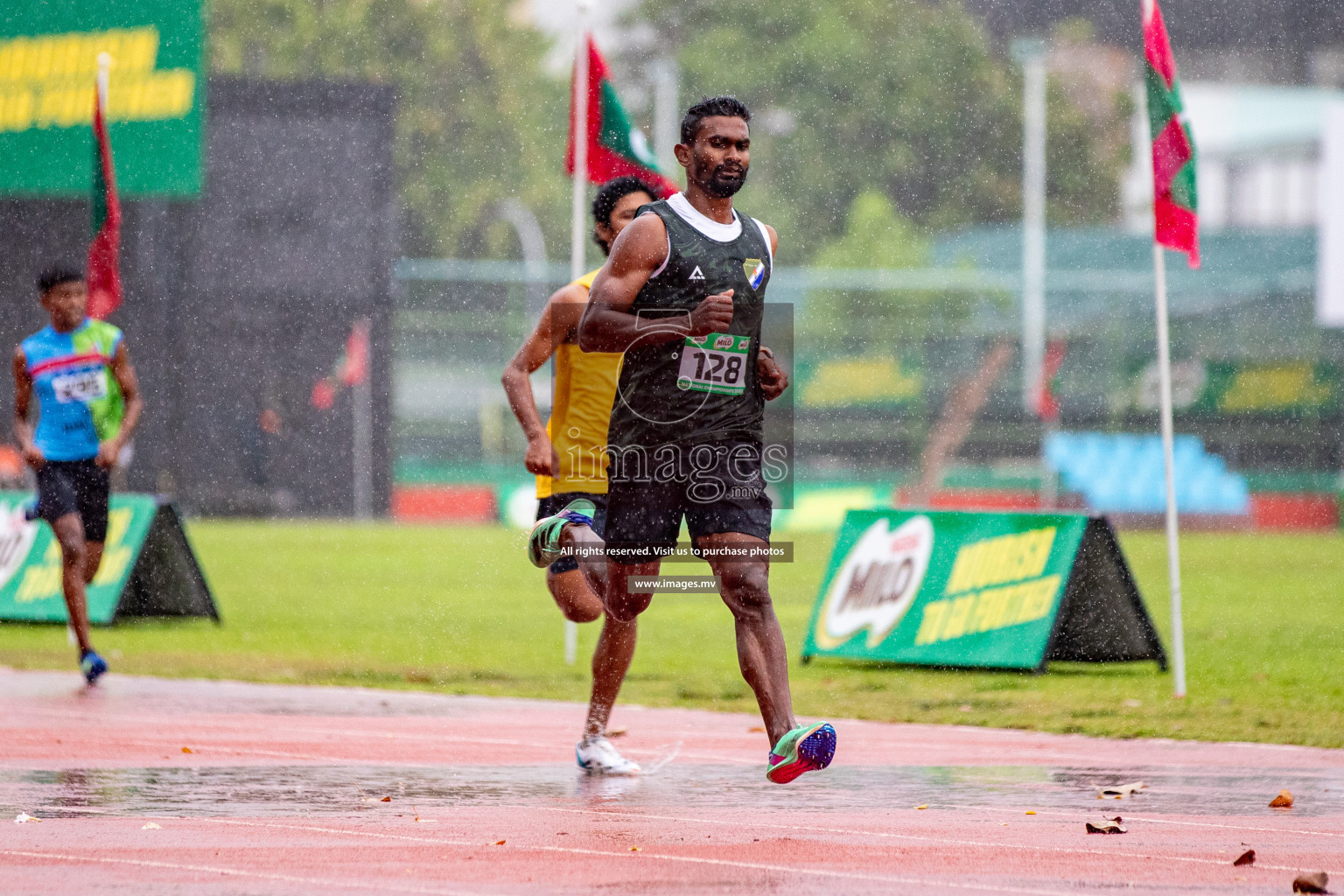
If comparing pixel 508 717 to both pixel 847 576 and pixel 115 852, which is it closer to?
pixel 847 576

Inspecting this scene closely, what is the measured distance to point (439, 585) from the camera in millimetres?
20469

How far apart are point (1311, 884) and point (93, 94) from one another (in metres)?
29.0

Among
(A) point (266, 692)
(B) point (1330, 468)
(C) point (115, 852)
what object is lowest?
(B) point (1330, 468)

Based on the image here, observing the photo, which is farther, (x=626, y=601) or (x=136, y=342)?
(x=136, y=342)

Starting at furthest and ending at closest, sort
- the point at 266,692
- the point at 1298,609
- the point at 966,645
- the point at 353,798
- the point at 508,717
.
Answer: the point at 1298,609 → the point at 966,645 → the point at 266,692 → the point at 508,717 → the point at 353,798

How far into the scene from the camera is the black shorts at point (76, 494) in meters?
11.0

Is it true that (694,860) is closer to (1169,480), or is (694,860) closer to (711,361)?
(711,361)

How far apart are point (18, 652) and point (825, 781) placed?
23.5 feet

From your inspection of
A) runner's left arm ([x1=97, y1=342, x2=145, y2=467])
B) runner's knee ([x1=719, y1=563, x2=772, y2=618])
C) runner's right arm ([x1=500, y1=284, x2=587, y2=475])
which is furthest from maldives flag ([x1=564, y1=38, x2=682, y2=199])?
runner's knee ([x1=719, y1=563, x2=772, y2=618])

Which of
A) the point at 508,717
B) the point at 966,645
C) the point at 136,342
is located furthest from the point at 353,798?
the point at 136,342

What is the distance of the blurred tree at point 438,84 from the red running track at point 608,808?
49509 millimetres

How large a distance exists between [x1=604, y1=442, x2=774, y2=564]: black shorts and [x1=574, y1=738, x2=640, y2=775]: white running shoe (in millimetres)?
1055

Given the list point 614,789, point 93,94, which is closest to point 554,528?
point 614,789

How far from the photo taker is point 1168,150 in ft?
34.8
